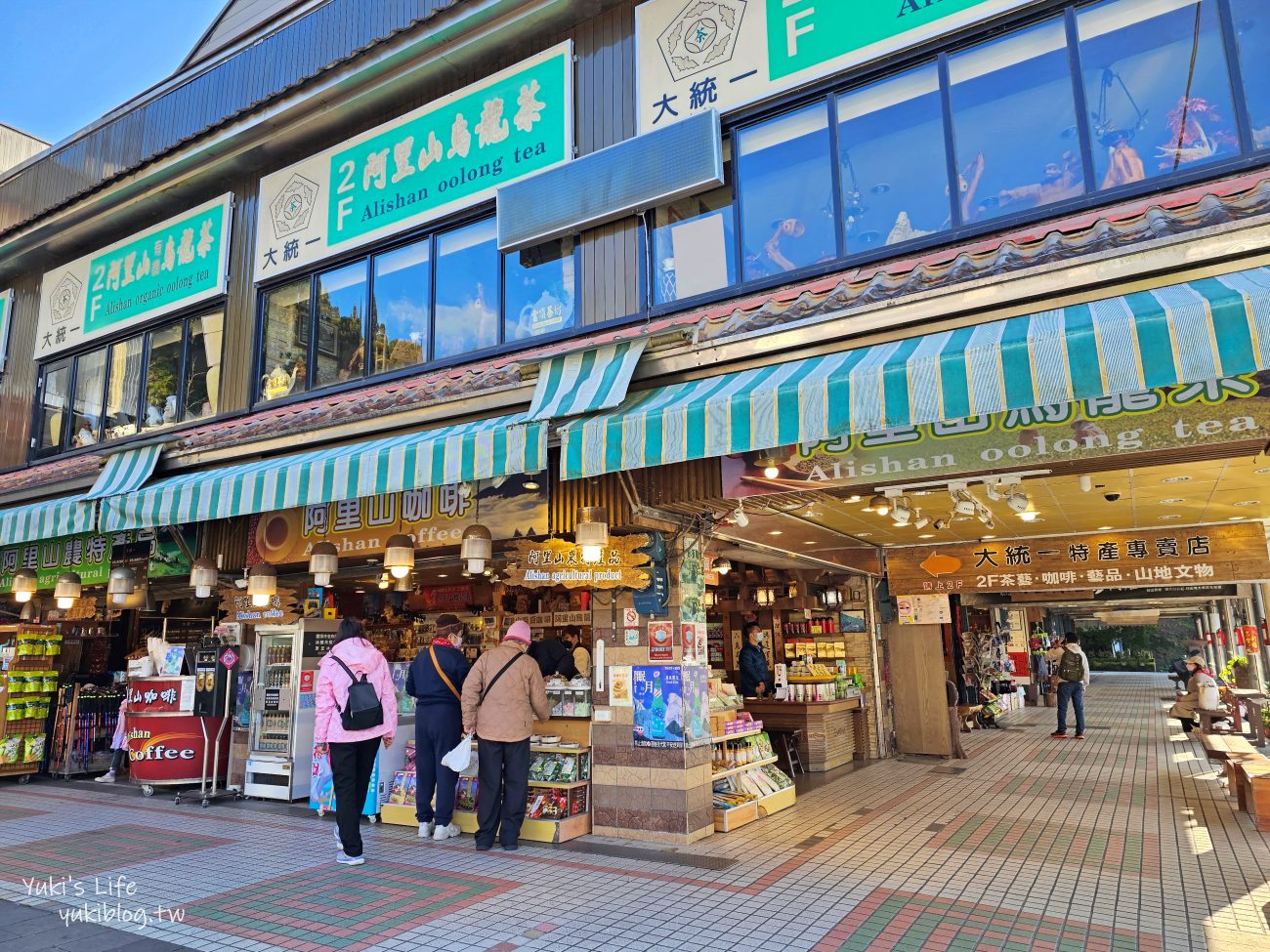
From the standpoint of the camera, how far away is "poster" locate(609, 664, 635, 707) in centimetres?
773

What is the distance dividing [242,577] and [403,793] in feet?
14.6

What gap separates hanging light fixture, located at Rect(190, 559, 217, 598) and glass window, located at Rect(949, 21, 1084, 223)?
971cm

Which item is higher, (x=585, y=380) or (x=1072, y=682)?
(x=585, y=380)

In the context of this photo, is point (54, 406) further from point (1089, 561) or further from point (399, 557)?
point (1089, 561)

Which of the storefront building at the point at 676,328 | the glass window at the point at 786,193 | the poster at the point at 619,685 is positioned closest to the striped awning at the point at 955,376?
the storefront building at the point at 676,328

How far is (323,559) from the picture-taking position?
371 inches

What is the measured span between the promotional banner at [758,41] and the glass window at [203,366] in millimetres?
7164

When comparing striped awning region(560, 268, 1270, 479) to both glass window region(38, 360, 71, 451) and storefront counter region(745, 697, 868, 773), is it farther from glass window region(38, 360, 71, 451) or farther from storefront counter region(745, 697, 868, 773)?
glass window region(38, 360, 71, 451)

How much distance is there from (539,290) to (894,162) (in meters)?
3.88

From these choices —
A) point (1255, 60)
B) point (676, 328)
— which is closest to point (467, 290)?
point (676, 328)

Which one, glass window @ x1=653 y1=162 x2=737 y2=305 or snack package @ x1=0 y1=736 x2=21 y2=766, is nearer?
glass window @ x1=653 y1=162 x2=737 y2=305

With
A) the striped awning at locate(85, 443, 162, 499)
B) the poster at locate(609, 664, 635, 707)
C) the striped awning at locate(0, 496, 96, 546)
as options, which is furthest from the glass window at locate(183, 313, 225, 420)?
the poster at locate(609, 664, 635, 707)

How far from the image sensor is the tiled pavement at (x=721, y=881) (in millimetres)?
4965

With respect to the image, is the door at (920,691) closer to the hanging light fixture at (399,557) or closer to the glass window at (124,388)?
the hanging light fixture at (399,557)
